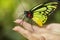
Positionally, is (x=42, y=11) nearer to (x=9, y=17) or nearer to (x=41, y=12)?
(x=41, y=12)

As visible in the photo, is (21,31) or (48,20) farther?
(48,20)

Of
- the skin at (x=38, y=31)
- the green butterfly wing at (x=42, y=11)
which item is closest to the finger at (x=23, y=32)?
the skin at (x=38, y=31)

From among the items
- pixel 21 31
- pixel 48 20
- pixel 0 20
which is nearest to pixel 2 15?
pixel 0 20

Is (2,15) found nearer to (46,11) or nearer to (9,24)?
(9,24)

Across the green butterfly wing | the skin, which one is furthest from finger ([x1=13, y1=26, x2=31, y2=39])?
the green butterfly wing

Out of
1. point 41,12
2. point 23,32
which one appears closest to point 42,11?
point 41,12
